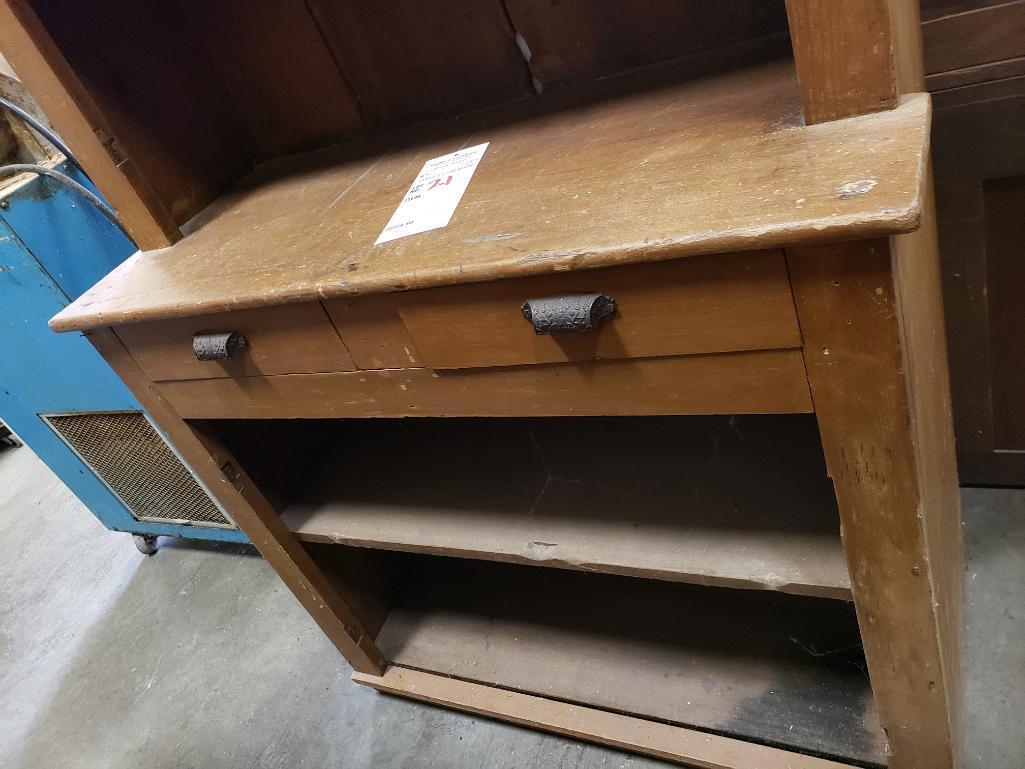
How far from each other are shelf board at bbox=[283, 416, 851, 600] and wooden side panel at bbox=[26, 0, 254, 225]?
589 millimetres

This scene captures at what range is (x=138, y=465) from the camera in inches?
70.4

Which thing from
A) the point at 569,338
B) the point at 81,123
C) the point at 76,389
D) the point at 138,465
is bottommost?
the point at 138,465

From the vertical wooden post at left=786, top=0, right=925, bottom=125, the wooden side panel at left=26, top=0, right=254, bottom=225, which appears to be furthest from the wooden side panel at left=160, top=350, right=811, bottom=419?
the wooden side panel at left=26, top=0, right=254, bottom=225

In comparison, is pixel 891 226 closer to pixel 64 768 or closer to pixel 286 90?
pixel 286 90

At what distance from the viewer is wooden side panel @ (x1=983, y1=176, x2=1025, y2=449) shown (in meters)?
1.02

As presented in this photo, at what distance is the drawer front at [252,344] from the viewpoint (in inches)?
34.5

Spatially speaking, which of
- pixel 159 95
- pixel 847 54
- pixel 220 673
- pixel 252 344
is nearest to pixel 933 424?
pixel 847 54

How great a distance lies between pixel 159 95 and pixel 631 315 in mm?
953

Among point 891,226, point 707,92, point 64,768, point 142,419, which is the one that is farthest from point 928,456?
point 64,768

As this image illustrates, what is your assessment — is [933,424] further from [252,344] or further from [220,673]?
[220,673]

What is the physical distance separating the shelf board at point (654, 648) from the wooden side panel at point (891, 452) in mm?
195

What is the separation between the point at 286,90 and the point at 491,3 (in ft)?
1.42

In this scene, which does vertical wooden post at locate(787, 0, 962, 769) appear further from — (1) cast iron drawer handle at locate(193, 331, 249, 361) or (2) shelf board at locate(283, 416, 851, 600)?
(1) cast iron drawer handle at locate(193, 331, 249, 361)

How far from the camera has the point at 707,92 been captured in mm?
836
